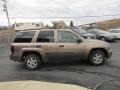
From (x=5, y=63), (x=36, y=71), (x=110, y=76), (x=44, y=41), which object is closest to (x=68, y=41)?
(x=44, y=41)

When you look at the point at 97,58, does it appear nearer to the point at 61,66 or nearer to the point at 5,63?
the point at 61,66

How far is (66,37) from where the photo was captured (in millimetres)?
9969

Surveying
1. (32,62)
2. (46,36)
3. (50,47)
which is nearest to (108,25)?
(46,36)

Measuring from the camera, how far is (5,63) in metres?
11.5

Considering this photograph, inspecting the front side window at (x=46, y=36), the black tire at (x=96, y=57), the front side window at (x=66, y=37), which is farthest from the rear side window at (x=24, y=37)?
the black tire at (x=96, y=57)

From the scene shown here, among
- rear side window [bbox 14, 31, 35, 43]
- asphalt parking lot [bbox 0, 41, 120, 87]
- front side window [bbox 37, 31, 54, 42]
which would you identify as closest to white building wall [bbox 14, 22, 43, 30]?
asphalt parking lot [bbox 0, 41, 120, 87]

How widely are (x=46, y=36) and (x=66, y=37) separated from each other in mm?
830

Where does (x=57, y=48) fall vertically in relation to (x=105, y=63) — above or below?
above

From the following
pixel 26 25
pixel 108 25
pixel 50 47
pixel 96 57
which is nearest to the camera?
pixel 50 47

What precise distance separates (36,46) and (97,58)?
258 cm

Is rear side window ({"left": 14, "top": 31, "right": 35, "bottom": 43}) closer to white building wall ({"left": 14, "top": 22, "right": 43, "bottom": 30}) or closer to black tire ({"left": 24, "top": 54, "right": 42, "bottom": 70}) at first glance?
black tire ({"left": 24, "top": 54, "right": 42, "bottom": 70})

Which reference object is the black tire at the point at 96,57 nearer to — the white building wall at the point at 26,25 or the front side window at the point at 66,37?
the front side window at the point at 66,37

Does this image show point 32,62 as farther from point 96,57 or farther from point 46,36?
point 96,57

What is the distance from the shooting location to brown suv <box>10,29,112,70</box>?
978 centimetres
